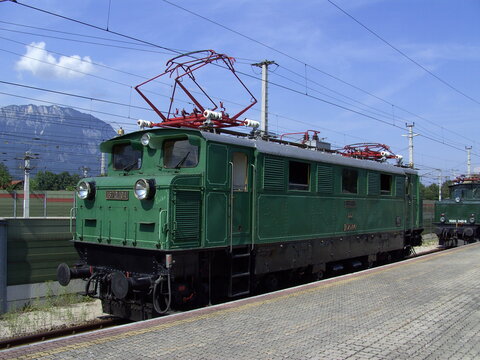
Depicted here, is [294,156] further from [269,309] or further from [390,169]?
[390,169]

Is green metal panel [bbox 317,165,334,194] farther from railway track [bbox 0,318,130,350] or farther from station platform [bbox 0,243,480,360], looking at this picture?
railway track [bbox 0,318,130,350]

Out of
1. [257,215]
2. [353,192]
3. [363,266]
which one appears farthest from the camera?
[363,266]

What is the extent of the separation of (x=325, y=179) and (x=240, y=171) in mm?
2824

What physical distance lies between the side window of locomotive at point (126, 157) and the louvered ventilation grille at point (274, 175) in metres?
2.39

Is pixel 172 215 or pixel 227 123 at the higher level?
pixel 227 123

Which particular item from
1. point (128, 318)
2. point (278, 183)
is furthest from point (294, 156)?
point (128, 318)

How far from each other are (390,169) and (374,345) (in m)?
8.88

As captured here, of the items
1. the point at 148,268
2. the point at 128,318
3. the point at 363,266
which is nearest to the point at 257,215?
the point at 148,268

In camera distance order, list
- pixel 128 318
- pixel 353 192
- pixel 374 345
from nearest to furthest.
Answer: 1. pixel 374 345
2. pixel 128 318
3. pixel 353 192

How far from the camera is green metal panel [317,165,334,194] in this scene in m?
10.1

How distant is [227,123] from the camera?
28.2 ft

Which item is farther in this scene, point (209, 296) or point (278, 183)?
point (278, 183)

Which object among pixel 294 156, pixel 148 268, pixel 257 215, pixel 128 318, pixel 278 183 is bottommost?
pixel 128 318

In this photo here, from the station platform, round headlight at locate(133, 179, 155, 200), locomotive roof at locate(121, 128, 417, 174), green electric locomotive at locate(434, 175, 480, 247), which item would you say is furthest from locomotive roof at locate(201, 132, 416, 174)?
green electric locomotive at locate(434, 175, 480, 247)
